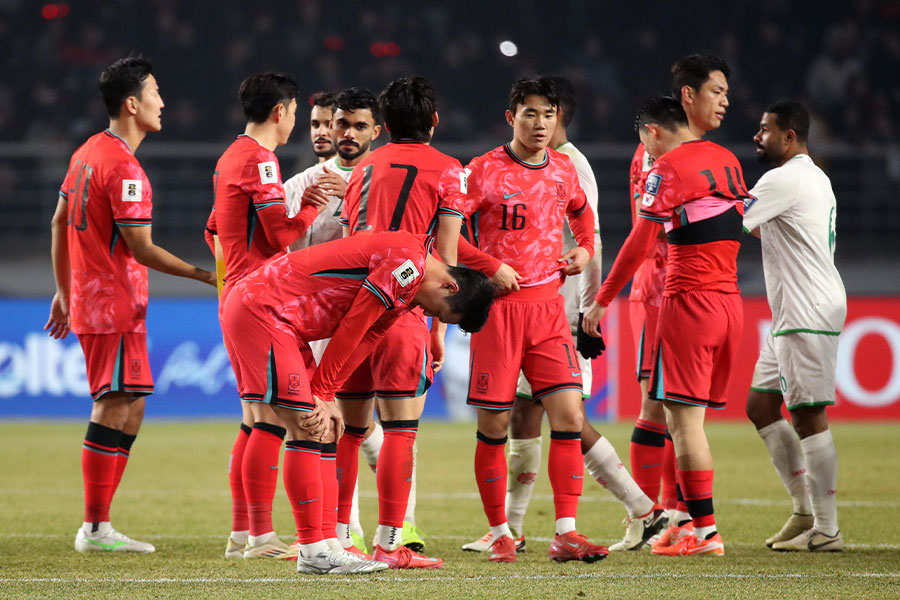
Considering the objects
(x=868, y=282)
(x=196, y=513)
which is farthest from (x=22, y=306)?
(x=868, y=282)

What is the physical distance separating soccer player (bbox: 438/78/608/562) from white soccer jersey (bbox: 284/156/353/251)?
0.85 meters

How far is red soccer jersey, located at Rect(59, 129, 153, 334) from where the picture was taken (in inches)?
220

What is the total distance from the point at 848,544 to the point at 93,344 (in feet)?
13.0

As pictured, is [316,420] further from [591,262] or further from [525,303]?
[591,262]

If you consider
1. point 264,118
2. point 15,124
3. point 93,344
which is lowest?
point 93,344

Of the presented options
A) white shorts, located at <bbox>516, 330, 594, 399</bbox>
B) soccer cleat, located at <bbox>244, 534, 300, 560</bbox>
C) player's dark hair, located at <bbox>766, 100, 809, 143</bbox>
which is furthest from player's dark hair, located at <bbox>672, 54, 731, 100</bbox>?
soccer cleat, located at <bbox>244, 534, 300, 560</bbox>

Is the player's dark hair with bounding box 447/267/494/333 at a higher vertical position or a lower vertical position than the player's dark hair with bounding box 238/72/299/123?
lower

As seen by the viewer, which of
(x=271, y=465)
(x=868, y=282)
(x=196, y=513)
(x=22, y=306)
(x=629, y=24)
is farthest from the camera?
(x=629, y=24)

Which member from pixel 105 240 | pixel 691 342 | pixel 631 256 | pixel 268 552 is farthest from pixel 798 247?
pixel 105 240

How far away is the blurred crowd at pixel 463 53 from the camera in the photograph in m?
17.1

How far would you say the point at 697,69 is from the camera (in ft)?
18.2

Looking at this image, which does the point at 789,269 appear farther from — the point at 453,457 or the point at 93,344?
the point at 453,457

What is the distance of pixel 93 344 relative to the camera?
563 cm

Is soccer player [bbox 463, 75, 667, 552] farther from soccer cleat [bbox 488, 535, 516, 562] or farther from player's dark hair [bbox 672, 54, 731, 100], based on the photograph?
player's dark hair [bbox 672, 54, 731, 100]
